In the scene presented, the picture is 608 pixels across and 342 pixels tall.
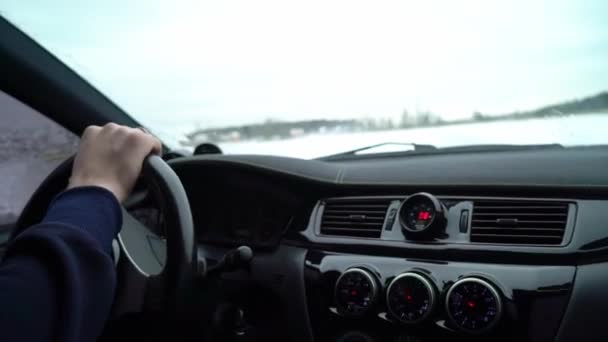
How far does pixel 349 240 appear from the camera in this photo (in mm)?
2250

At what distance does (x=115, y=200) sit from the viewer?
1338mm

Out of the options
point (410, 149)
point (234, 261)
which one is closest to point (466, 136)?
point (410, 149)

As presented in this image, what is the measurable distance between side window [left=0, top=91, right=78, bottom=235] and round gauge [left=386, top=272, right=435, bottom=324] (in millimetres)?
1665

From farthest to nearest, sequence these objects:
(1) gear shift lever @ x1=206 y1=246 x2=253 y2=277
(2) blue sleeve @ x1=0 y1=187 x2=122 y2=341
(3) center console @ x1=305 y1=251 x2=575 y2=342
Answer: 1. (3) center console @ x1=305 y1=251 x2=575 y2=342
2. (1) gear shift lever @ x1=206 y1=246 x2=253 y2=277
3. (2) blue sleeve @ x1=0 y1=187 x2=122 y2=341

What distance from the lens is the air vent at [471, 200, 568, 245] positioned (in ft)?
6.10

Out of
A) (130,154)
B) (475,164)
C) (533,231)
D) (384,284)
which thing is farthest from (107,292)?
(475,164)

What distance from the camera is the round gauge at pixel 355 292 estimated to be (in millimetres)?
2023

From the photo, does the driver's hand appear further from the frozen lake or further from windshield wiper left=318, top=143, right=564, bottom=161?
windshield wiper left=318, top=143, right=564, bottom=161

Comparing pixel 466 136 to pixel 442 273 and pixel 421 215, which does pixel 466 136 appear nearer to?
pixel 421 215

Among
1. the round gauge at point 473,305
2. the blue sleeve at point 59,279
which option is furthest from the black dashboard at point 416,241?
the blue sleeve at point 59,279

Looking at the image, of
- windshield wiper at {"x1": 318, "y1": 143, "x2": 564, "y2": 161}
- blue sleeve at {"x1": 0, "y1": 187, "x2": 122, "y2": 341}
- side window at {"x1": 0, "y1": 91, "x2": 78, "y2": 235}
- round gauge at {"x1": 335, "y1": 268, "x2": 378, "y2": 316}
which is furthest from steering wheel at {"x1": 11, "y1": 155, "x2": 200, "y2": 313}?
windshield wiper at {"x1": 318, "y1": 143, "x2": 564, "y2": 161}

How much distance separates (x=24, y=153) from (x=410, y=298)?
201 centimetres

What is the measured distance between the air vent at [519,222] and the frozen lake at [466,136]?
608 millimetres

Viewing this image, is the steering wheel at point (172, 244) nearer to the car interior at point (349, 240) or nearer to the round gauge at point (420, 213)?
the car interior at point (349, 240)
